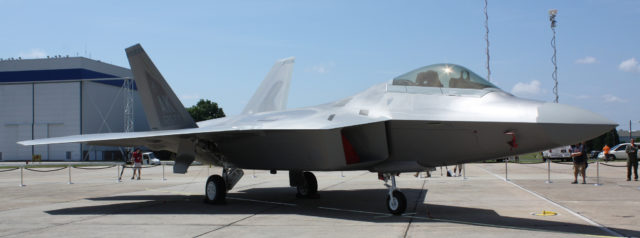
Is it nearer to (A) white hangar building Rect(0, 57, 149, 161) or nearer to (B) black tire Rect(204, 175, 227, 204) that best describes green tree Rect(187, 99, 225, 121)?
(A) white hangar building Rect(0, 57, 149, 161)

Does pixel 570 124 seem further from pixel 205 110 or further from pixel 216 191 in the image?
pixel 205 110

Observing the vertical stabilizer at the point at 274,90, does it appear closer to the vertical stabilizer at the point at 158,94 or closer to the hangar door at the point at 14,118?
the vertical stabilizer at the point at 158,94

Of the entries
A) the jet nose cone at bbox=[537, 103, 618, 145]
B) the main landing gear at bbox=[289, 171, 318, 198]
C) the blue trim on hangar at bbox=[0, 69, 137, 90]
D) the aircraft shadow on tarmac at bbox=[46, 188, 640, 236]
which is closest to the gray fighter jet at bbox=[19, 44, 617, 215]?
the jet nose cone at bbox=[537, 103, 618, 145]

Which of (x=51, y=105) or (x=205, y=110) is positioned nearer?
(x=51, y=105)

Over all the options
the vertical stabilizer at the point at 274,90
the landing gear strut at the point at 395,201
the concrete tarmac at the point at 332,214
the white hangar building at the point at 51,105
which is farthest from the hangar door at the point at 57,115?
the landing gear strut at the point at 395,201

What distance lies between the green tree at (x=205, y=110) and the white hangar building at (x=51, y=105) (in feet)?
51.7

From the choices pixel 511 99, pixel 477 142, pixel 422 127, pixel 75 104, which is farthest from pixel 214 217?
pixel 75 104

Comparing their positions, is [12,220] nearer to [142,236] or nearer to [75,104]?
[142,236]

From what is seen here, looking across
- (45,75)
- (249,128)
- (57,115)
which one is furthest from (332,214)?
(45,75)

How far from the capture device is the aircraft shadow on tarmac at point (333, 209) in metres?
7.22

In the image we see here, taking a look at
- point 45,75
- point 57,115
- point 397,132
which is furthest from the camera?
point 57,115

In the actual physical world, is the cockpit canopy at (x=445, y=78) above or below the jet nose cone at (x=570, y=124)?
above

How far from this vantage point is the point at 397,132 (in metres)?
7.77

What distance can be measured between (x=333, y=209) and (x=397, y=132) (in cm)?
230
